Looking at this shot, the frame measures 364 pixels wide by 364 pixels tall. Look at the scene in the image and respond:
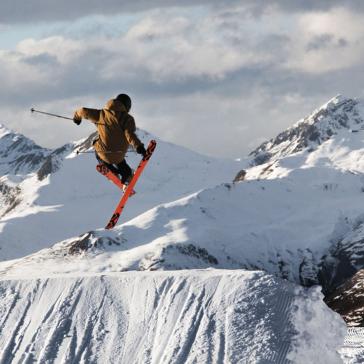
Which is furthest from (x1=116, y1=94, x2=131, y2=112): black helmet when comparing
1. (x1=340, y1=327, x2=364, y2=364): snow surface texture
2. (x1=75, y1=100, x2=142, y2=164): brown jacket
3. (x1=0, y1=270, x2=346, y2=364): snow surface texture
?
(x1=0, y1=270, x2=346, y2=364): snow surface texture

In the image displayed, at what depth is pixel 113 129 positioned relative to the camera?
3412cm

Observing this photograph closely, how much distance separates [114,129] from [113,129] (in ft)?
0.18

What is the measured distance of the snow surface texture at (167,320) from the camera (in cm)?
11875

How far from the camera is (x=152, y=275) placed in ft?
493

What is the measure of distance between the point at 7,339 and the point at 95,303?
55.4ft

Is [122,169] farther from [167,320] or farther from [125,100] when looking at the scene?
[167,320]

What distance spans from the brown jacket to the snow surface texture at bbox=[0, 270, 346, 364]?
3203 inches

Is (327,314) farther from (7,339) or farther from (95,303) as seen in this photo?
(7,339)

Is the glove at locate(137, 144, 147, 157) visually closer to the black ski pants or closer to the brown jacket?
the brown jacket

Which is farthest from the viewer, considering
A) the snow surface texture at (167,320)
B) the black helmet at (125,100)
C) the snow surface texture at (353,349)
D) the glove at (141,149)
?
the snow surface texture at (167,320)

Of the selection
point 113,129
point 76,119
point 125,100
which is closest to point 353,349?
point 76,119

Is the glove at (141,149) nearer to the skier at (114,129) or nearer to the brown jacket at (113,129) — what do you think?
the skier at (114,129)

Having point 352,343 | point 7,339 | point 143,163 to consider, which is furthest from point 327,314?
point 143,163

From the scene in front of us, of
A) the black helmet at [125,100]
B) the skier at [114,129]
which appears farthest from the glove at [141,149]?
the black helmet at [125,100]
